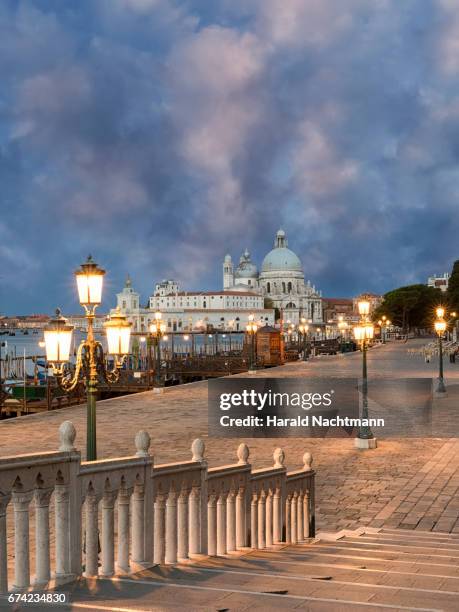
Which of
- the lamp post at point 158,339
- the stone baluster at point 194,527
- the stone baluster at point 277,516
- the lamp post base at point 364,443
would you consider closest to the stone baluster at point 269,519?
the stone baluster at point 277,516

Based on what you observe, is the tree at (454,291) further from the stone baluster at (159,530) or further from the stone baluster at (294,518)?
the stone baluster at (159,530)

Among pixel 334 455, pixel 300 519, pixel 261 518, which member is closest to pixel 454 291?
pixel 334 455

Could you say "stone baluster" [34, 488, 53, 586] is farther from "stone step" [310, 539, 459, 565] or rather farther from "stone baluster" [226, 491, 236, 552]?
"stone step" [310, 539, 459, 565]

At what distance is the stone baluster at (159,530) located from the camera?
217 inches

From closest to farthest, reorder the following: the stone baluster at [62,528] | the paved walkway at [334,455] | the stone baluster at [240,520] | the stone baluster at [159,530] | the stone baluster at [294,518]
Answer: the stone baluster at [62,528]
the stone baluster at [159,530]
the stone baluster at [240,520]
the stone baluster at [294,518]
the paved walkway at [334,455]

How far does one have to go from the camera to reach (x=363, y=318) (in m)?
18.6

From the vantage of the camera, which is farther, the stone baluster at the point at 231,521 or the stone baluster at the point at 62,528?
the stone baluster at the point at 231,521

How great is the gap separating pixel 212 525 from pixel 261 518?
1.17 meters

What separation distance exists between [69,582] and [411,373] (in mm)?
34489

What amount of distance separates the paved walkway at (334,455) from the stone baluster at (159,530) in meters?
4.76

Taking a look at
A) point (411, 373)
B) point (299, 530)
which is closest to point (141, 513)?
point (299, 530)

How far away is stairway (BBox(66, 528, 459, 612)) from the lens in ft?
13.8

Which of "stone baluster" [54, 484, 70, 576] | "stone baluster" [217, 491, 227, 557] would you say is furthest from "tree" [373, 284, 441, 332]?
"stone baluster" [54, 484, 70, 576]

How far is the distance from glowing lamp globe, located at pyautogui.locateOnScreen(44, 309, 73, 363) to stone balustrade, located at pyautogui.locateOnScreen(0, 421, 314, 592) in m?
2.97
